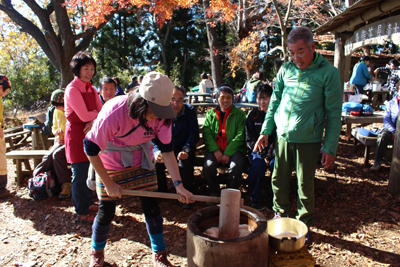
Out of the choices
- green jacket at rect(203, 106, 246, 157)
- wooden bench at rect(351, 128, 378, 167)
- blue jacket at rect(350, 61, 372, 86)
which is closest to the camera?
green jacket at rect(203, 106, 246, 157)

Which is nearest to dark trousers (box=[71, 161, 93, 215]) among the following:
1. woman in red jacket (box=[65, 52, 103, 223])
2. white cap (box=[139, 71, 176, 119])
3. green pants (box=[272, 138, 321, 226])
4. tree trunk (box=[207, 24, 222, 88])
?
woman in red jacket (box=[65, 52, 103, 223])

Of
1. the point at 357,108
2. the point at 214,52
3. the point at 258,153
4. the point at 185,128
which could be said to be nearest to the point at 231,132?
the point at 258,153

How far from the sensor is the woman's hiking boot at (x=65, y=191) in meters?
4.33

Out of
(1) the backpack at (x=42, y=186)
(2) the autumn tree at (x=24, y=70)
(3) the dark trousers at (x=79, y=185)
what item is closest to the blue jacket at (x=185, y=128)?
(3) the dark trousers at (x=79, y=185)

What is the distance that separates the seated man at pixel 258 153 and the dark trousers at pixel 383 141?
2.12 meters

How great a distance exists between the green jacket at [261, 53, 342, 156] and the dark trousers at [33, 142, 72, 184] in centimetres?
336

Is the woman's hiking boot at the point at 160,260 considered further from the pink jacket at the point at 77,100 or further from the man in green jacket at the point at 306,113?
the pink jacket at the point at 77,100

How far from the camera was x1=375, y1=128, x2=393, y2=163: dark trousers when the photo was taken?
4.66 meters

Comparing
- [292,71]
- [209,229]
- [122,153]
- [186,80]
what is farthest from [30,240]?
[186,80]

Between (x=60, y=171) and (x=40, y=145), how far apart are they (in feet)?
8.02

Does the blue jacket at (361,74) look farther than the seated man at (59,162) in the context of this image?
Yes

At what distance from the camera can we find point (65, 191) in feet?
14.3

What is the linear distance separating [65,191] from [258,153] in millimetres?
3008

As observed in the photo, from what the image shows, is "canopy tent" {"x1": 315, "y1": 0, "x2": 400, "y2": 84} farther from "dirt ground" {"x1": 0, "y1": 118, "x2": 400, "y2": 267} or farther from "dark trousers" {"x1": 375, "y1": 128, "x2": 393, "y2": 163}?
"dirt ground" {"x1": 0, "y1": 118, "x2": 400, "y2": 267}
